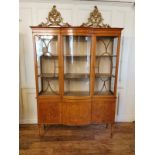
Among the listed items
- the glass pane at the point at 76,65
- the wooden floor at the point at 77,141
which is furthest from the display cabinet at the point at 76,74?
the wooden floor at the point at 77,141

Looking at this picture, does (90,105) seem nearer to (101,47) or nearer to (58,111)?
(58,111)

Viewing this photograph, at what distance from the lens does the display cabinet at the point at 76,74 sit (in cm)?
273

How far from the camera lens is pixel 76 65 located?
116 inches

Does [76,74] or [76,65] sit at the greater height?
[76,65]

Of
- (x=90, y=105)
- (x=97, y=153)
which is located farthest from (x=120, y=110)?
(x=97, y=153)

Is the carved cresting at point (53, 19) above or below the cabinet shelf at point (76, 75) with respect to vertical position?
above

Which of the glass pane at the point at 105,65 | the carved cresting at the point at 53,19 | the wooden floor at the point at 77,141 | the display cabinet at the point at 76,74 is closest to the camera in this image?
the wooden floor at the point at 77,141

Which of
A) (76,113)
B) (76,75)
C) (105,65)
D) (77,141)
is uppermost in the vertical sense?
(105,65)

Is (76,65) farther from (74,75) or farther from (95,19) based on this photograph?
(95,19)

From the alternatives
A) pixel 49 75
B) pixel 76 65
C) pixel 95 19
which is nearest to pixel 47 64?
pixel 49 75

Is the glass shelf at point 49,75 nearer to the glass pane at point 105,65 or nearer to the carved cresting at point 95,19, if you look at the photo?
the glass pane at point 105,65

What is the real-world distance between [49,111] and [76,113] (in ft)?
1.50

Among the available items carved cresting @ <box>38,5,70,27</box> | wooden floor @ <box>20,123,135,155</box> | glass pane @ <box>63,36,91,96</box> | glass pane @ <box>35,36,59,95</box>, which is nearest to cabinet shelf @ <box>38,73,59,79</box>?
glass pane @ <box>35,36,59,95</box>
